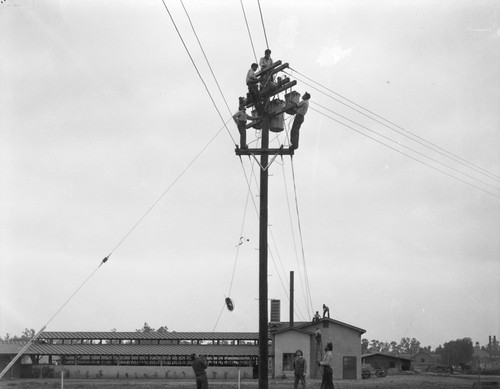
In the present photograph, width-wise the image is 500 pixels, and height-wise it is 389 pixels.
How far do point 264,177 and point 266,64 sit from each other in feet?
10.8

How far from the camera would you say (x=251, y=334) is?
190 ft

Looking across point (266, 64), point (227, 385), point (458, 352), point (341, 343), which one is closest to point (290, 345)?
point (341, 343)

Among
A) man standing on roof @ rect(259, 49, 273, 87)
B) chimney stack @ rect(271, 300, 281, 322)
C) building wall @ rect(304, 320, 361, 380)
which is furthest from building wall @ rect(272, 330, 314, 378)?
man standing on roof @ rect(259, 49, 273, 87)

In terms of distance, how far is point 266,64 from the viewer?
18031 mm

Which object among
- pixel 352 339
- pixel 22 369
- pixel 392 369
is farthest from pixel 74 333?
pixel 392 369

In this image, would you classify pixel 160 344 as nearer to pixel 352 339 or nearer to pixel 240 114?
pixel 352 339

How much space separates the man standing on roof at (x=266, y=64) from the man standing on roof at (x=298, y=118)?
114 centimetres

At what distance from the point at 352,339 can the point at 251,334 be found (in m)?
12.2

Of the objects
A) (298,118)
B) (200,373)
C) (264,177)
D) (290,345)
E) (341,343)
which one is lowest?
(290,345)

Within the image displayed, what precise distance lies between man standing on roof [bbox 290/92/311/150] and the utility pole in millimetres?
431

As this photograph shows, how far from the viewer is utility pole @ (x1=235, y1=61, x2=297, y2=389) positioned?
16641mm

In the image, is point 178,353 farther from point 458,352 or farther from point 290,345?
point 458,352

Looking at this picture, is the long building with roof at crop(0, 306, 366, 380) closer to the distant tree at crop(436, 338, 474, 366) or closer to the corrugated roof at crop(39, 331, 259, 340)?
the corrugated roof at crop(39, 331, 259, 340)

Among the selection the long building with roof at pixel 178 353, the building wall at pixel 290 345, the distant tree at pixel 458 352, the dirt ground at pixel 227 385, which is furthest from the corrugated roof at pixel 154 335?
the distant tree at pixel 458 352
